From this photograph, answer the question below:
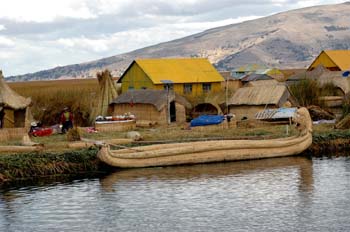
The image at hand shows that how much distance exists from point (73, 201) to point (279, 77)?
110ft

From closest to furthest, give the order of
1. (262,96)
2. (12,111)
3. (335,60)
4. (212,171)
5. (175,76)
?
(212,171) → (12,111) → (262,96) → (175,76) → (335,60)

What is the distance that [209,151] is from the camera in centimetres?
2375

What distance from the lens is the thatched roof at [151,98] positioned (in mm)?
30773

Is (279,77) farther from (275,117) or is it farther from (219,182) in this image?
(219,182)

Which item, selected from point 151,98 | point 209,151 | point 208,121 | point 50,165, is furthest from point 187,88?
point 50,165

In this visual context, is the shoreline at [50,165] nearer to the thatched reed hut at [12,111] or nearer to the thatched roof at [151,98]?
the thatched reed hut at [12,111]

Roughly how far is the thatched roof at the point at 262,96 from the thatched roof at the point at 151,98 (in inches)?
88.0

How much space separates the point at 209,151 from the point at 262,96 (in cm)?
793

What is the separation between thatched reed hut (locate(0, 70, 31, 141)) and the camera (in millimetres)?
27562

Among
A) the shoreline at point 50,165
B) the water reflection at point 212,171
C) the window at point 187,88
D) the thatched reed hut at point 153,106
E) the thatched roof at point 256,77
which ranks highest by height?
the thatched roof at point 256,77

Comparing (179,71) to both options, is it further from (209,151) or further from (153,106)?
(209,151)

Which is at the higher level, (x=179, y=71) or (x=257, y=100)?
(x=179, y=71)

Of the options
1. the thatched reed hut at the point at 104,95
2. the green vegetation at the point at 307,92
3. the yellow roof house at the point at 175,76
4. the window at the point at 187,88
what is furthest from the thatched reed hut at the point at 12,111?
the window at the point at 187,88

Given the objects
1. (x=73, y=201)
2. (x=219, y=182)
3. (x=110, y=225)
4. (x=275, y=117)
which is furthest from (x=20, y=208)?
(x=275, y=117)
